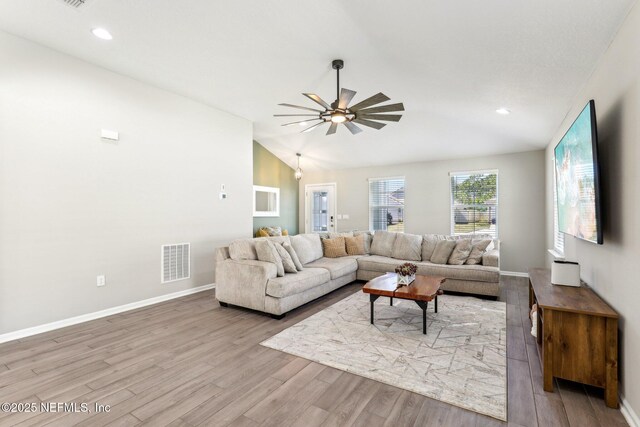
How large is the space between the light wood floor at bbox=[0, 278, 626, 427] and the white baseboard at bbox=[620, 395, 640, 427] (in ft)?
0.16

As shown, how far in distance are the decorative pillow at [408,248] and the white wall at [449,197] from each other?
48.4 inches

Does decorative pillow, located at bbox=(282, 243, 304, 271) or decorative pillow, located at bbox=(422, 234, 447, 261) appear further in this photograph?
decorative pillow, located at bbox=(422, 234, 447, 261)

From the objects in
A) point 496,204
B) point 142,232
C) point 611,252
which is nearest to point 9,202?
point 142,232

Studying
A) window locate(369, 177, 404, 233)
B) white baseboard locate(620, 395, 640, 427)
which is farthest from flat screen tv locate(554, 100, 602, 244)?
window locate(369, 177, 404, 233)

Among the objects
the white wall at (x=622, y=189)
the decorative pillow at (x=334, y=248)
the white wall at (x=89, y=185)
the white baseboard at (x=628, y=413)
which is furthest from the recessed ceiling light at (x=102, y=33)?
the white baseboard at (x=628, y=413)

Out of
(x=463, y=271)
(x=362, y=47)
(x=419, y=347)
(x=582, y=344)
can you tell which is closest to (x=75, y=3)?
(x=362, y=47)

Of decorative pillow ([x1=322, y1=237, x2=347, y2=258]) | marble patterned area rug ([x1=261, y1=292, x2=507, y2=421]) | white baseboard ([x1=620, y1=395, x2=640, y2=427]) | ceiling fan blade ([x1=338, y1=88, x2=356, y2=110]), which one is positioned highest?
ceiling fan blade ([x1=338, y1=88, x2=356, y2=110])

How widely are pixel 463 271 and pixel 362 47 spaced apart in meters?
3.42

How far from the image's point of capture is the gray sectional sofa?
12.1 feet

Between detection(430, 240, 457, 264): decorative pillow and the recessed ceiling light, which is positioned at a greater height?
the recessed ceiling light

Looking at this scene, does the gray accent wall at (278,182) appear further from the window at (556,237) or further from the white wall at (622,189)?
the white wall at (622,189)

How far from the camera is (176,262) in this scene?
461 cm

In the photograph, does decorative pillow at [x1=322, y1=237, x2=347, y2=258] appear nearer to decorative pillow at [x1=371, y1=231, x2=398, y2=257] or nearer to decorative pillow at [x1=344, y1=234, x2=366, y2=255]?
decorative pillow at [x1=344, y1=234, x2=366, y2=255]

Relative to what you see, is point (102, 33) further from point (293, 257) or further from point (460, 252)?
point (460, 252)
